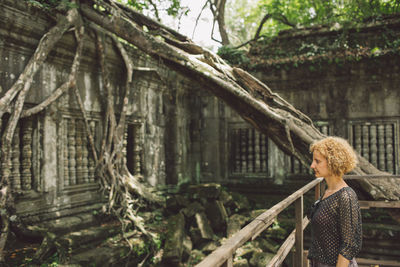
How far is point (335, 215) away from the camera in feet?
5.26

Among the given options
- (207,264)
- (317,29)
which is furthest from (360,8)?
(207,264)

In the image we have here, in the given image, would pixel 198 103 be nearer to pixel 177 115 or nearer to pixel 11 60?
pixel 177 115

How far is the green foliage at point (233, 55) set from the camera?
287 inches

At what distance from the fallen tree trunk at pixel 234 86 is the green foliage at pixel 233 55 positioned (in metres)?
2.79

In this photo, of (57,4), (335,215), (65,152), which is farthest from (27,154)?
(335,215)

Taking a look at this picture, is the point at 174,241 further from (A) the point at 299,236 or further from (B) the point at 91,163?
(A) the point at 299,236

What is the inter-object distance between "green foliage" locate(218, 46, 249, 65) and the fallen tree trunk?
279 centimetres

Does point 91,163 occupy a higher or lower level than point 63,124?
lower

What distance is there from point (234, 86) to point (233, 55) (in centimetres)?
345

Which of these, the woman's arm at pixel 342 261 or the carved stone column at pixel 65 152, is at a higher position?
the carved stone column at pixel 65 152

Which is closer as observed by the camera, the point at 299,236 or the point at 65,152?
the point at 299,236

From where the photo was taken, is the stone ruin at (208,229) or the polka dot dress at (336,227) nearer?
the polka dot dress at (336,227)

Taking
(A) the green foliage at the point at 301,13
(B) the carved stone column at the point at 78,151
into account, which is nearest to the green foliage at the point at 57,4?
(B) the carved stone column at the point at 78,151

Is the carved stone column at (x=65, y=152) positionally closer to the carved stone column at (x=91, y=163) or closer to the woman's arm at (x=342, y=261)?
the carved stone column at (x=91, y=163)
